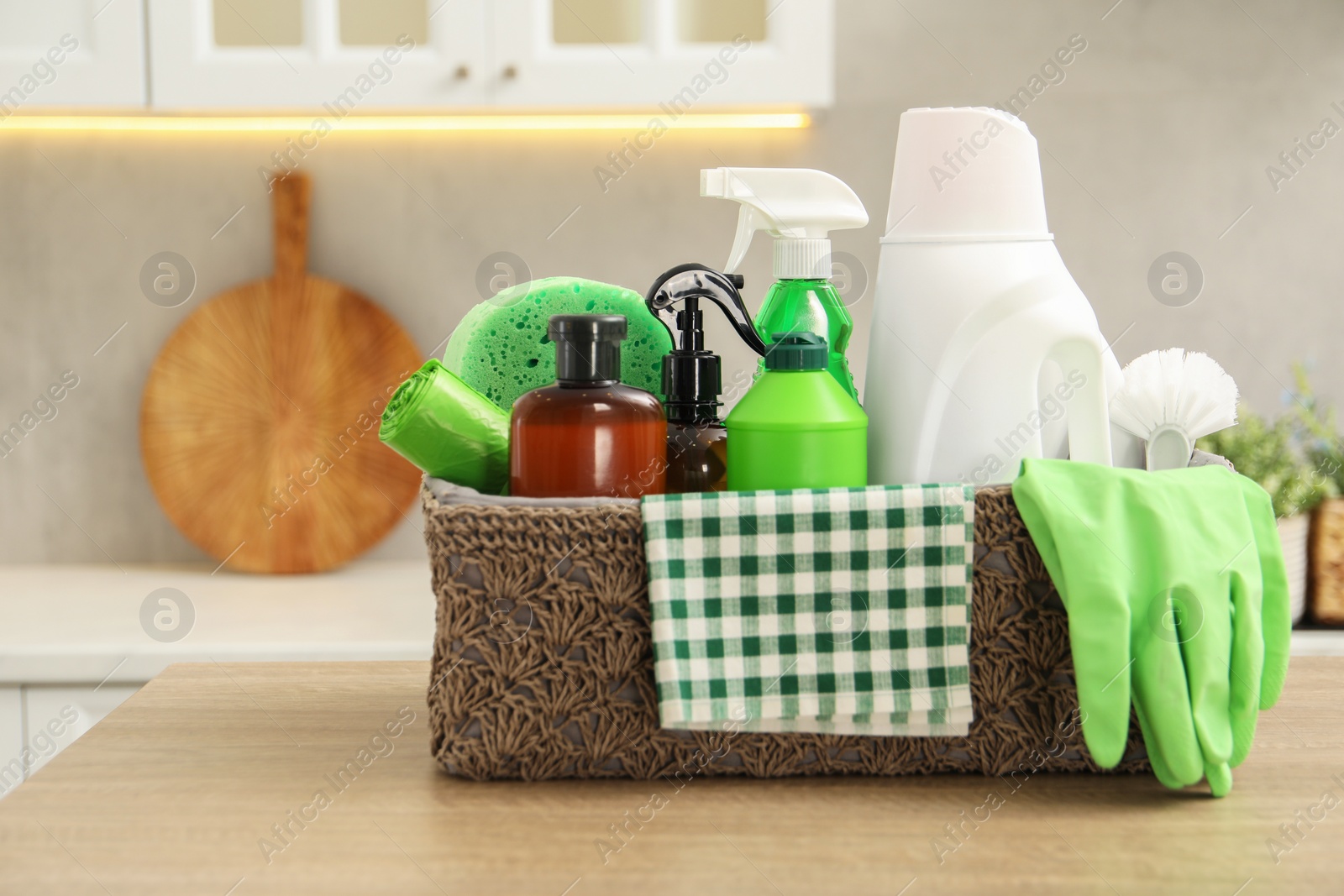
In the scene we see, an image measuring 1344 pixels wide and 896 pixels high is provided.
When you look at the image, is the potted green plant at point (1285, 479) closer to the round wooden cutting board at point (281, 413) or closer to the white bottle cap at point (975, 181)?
the white bottle cap at point (975, 181)

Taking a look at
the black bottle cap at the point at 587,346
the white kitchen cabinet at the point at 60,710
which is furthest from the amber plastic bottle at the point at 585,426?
the white kitchen cabinet at the point at 60,710

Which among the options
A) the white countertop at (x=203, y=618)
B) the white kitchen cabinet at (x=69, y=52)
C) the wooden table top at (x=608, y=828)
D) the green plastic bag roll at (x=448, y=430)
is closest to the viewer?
the wooden table top at (x=608, y=828)

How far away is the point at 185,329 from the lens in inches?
64.8

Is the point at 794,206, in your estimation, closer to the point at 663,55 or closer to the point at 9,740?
the point at 663,55

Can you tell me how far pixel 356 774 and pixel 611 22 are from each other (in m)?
1.11

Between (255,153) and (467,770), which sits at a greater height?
(255,153)

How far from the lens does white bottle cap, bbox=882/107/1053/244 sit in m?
0.55

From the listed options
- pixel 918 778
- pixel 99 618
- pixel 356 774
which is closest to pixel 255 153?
pixel 99 618

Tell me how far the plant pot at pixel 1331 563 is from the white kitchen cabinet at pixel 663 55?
806 millimetres

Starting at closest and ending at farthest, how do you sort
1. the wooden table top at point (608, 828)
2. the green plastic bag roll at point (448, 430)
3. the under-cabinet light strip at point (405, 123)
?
the wooden table top at point (608, 828) < the green plastic bag roll at point (448, 430) < the under-cabinet light strip at point (405, 123)

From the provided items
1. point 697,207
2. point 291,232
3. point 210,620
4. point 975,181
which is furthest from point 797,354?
point 291,232

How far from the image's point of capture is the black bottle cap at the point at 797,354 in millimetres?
511

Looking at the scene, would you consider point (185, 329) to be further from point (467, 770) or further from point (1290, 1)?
point (1290, 1)

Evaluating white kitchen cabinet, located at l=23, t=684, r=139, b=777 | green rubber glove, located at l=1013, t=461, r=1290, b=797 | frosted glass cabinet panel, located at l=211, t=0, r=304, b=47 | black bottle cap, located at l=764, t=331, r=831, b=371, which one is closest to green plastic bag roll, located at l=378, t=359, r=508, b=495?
black bottle cap, located at l=764, t=331, r=831, b=371
